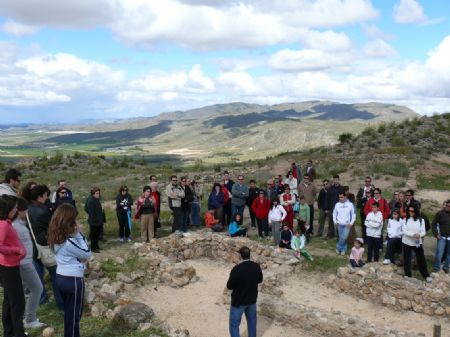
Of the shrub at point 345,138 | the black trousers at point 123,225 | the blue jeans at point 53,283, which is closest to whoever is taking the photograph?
the blue jeans at point 53,283

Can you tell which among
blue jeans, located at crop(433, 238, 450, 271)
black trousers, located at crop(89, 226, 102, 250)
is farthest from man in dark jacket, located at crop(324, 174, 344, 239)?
black trousers, located at crop(89, 226, 102, 250)

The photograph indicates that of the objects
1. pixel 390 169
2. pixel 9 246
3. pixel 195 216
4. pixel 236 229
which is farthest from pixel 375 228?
pixel 390 169

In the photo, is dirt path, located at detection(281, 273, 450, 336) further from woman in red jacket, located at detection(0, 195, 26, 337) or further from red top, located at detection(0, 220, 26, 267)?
red top, located at detection(0, 220, 26, 267)

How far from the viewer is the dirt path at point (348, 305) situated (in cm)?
1043

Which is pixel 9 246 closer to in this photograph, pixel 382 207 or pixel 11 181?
pixel 11 181

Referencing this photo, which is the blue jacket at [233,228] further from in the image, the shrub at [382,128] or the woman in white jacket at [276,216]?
the shrub at [382,128]

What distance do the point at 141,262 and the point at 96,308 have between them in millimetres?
3724

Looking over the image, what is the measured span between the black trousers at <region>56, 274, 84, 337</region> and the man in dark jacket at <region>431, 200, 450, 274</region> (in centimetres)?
996

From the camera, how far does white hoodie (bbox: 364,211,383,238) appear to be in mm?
12766

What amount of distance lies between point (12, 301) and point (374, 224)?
10.2 m

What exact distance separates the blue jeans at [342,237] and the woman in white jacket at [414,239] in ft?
7.29

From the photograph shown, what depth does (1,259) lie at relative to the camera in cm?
654

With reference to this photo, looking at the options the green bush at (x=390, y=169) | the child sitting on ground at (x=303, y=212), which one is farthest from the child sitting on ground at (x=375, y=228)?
the green bush at (x=390, y=169)

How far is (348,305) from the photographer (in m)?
11.5
